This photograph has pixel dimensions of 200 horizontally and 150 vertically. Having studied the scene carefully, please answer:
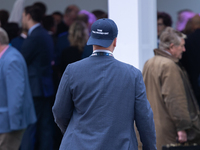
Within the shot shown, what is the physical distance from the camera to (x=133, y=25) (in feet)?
12.1

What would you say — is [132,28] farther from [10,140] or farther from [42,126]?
[42,126]

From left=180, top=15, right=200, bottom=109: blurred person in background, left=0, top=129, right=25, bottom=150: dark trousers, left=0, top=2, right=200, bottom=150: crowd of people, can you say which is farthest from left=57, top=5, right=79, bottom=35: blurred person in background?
left=0, top=129, right=25, bottom=150: dark trousers

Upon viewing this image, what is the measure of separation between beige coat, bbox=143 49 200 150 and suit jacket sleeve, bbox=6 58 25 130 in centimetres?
130

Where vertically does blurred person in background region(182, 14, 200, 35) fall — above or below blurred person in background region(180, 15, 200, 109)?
above

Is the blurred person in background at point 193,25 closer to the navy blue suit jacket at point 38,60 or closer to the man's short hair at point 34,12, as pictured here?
the navy blue suit jacket at point 38,60

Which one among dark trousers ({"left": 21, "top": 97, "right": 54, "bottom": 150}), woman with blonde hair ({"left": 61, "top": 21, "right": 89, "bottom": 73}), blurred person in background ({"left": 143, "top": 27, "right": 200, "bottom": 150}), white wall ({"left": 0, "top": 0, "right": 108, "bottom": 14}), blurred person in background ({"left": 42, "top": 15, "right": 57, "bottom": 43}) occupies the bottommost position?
dark trousers ({"left": 21, "top": 97, "right": 54, "bottom": 150})

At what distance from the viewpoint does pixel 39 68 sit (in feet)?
15.4

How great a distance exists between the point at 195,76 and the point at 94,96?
266cm

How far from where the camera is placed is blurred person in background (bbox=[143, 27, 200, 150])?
3441 millimetres

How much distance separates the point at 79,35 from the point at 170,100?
193 centimetres

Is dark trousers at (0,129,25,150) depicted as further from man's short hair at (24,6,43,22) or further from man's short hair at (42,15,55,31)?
man's short hair at (42,15,55,31)

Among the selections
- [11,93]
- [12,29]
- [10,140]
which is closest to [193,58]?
[11,93]

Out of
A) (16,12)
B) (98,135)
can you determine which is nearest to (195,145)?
(98,135)

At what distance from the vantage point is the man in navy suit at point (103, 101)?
86.4 inches
